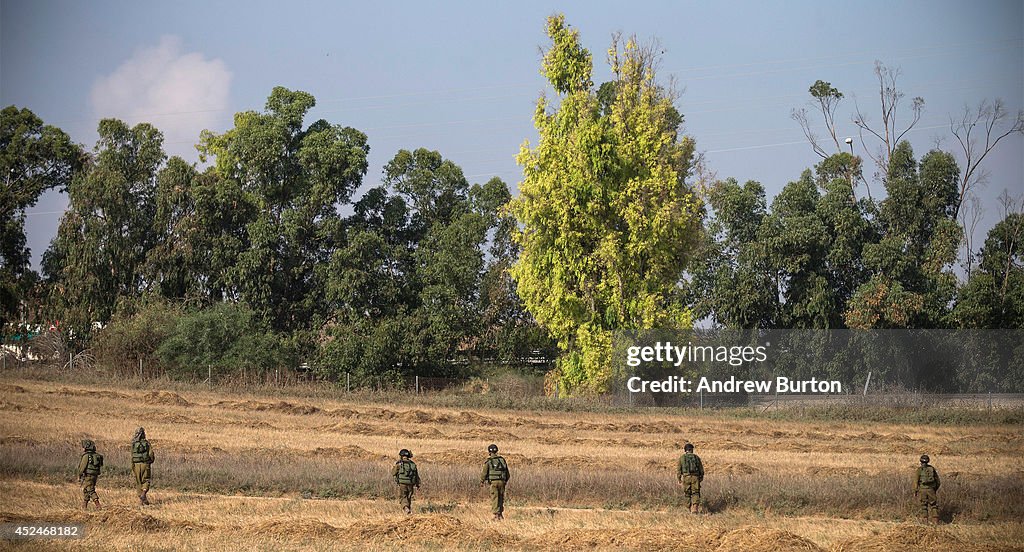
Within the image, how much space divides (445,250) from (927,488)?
134ft

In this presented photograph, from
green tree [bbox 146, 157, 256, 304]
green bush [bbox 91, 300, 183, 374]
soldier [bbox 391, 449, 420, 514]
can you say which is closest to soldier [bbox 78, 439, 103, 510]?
soldier [bbox 391, 449, 420, 514]

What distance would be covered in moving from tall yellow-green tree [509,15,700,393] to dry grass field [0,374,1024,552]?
699cm

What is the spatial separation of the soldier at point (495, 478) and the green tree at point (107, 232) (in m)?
44.0

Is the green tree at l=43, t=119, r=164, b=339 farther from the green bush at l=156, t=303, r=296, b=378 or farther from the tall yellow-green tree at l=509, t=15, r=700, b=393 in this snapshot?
the tall yellow-green tree at l=509, t=15, r=700, b=393

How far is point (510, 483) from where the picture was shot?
2625cm

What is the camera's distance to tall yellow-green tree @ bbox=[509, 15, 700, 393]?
50.1 meters

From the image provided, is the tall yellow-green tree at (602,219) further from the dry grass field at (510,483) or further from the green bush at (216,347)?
the green bush at (216,347)

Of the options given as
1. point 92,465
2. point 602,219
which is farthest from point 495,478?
point 602,219

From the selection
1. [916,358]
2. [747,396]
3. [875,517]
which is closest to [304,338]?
[747,396]

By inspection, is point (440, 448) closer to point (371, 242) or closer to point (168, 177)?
point (371, 242)

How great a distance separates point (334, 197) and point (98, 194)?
1348 cm

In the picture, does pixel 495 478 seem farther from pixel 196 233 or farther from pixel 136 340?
pixel 196 233

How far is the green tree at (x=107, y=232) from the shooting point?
199ft

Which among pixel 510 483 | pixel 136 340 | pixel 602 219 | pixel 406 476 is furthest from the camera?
pixel 136 340
